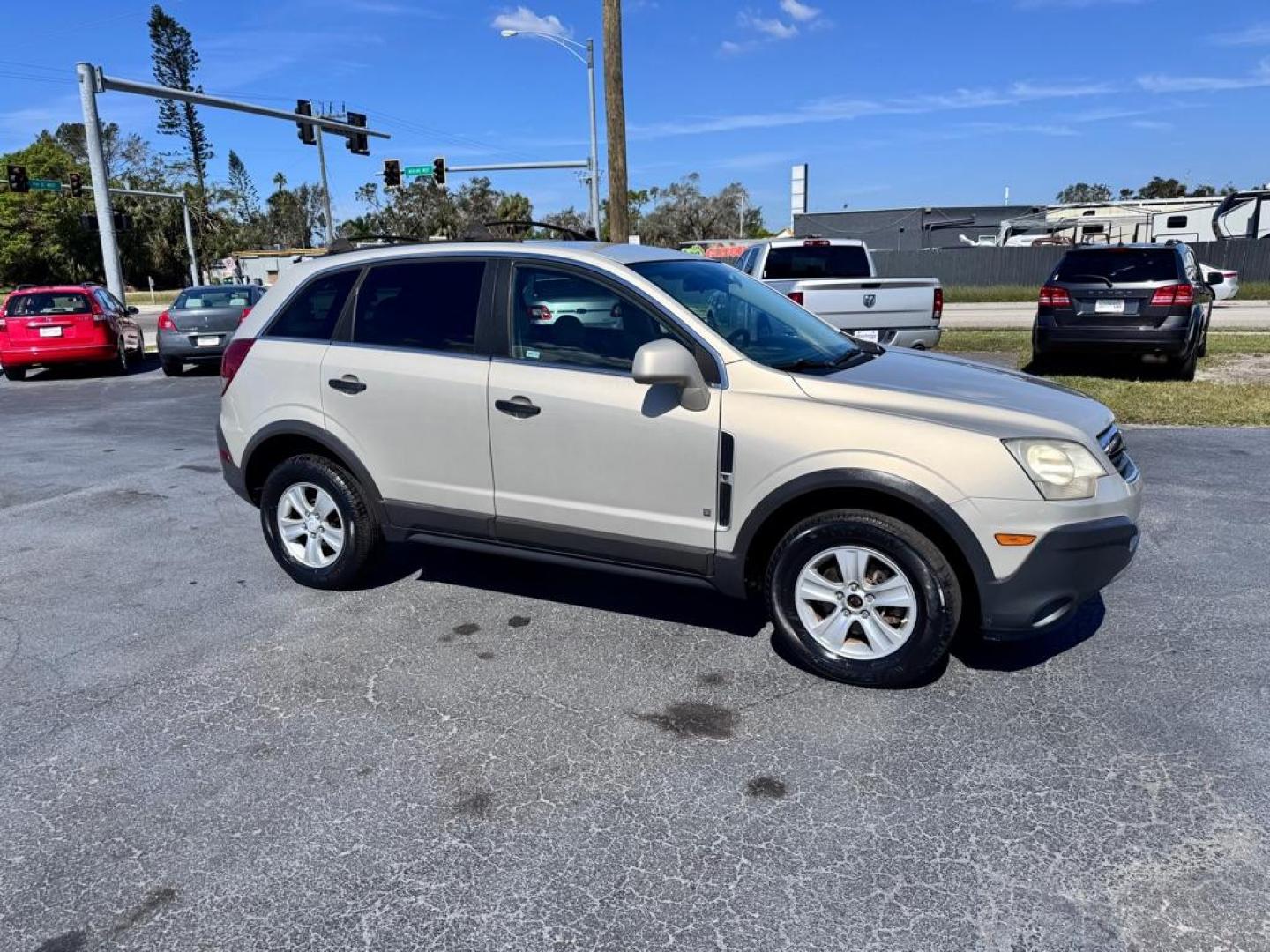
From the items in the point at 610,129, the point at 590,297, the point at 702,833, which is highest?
the point at 610,129

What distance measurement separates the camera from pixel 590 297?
4.23 metres

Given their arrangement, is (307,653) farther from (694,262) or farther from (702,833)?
(694,262)

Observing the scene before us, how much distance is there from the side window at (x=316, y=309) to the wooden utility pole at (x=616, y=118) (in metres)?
11.8

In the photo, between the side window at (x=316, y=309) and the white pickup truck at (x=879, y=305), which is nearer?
the side window at (x=316, y=309)

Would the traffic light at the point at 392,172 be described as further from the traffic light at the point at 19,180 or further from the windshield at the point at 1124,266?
the windshield at the point at 1124,266

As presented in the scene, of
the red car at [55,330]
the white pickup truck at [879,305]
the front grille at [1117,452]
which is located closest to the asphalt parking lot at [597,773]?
the front grille at [1117,452]

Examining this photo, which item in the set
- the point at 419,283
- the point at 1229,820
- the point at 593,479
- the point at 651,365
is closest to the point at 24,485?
the point at 419,283

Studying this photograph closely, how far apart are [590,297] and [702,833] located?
2.38 meters

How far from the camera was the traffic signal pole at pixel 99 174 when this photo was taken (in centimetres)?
1994

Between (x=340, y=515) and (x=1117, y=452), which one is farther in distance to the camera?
(x=340, y=515)

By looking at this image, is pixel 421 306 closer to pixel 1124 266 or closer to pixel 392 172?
pixel 1124 266

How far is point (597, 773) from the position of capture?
326 cm

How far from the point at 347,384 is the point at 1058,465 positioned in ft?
10.9

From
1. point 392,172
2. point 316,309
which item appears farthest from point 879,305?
point 392,172
